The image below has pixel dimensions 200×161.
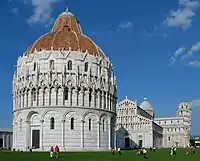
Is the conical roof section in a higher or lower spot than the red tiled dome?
lower

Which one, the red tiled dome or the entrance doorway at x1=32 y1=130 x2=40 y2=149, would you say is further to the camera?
the red tiled dome

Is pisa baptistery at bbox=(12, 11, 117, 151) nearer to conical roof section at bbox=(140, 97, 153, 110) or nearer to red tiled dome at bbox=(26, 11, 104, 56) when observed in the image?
red tiled dome at bbox=(26, 11, 104, 56)

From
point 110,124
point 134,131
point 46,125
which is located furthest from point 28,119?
point 134,131

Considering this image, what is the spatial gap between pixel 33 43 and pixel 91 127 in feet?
69.4

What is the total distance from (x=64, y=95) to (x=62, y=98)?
2.64ft

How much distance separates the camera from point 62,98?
213 feet

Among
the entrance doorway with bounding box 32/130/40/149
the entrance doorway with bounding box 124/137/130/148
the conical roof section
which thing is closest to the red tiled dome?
the entrance doorway with bounding box 32/130/40/149

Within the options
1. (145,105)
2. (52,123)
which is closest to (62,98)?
(52,123)

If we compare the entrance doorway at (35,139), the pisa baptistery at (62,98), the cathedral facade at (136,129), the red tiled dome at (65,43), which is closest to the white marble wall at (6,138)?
the cathedral facade at (136,129)

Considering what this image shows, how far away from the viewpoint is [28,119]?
217 feet

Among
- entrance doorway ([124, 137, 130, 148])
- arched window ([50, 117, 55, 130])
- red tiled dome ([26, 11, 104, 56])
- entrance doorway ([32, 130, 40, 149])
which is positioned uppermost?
red tiled dome ([26, 11, 104, 56])

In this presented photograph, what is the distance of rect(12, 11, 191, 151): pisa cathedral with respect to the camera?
6462 centimetres

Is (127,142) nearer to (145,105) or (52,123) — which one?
(145,105)

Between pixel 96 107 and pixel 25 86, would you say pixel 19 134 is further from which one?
pixel 96 107
